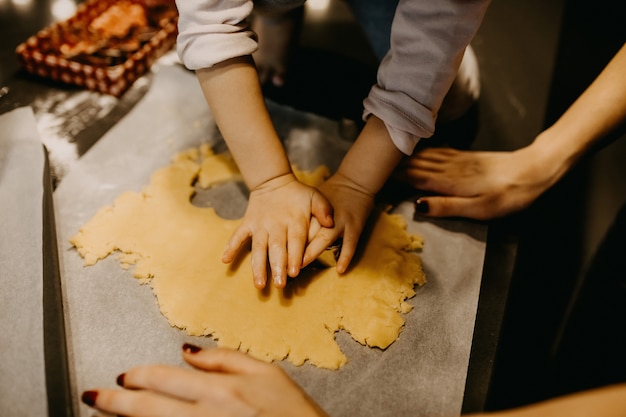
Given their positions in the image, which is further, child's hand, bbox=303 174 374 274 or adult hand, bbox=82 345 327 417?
child's hand, bbox=303 174 374 274

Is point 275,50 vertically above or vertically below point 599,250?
above

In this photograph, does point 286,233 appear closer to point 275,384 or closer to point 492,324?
point 275,384

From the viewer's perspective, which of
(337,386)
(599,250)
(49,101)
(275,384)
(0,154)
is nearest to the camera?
(275,384)

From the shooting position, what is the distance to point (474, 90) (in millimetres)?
1168

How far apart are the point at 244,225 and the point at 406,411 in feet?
1.28

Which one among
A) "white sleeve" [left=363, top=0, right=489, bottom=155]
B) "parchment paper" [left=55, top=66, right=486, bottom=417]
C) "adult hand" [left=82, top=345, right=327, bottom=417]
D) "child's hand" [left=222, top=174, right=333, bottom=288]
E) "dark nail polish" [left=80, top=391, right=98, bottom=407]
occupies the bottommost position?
"parchment paper" [left=55, top=66, right=486, bottom=417]

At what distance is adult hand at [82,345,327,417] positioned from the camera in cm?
58

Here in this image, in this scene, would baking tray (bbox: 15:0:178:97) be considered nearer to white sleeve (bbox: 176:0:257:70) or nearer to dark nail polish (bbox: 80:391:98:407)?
white sleeve (bbox: 176:0:257:70)

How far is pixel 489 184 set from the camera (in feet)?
3.03

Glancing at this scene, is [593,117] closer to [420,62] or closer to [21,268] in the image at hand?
[420,62]

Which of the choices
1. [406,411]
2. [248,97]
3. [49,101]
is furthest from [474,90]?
[49,101]

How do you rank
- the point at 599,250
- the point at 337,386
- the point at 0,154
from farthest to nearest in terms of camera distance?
the point at 599,250
the point at 0,154
the point at 337,386

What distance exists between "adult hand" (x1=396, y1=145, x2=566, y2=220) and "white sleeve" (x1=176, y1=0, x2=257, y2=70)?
45 cm

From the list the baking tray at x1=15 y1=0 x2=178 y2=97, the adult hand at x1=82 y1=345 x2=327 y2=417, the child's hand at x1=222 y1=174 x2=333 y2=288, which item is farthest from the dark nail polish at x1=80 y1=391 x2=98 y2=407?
the baking tray at x1=15 y1=0 x2=178 y2=97
